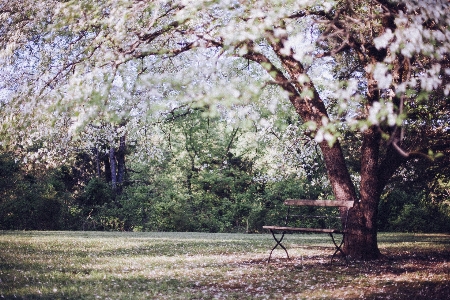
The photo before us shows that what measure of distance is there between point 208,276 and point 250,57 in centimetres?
460

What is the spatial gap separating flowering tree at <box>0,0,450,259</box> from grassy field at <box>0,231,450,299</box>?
1682 mm

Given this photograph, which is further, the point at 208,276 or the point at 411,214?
the point at 411,214

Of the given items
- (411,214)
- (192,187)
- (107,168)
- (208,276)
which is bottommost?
(208,276)

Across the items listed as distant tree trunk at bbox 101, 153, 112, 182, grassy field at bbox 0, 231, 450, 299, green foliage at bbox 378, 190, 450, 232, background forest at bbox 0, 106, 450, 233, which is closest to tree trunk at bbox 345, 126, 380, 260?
grassy field at bbox 0, 231, 450, 299

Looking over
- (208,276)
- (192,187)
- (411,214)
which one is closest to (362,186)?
(208,276)

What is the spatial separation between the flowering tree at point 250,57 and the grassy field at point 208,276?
1.68 metres

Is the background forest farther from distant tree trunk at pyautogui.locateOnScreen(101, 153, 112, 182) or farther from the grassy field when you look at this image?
the grassy field

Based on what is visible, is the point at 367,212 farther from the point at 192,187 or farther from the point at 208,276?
the point at 192,187

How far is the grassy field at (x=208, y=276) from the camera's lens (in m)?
6.18

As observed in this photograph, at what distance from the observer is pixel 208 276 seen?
7719 millimetres

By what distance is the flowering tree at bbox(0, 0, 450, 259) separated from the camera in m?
5.27

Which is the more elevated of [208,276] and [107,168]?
[107,168]

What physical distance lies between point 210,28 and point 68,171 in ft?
87.4

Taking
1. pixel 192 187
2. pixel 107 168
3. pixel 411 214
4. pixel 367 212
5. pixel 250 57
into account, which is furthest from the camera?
pixel 107 168
